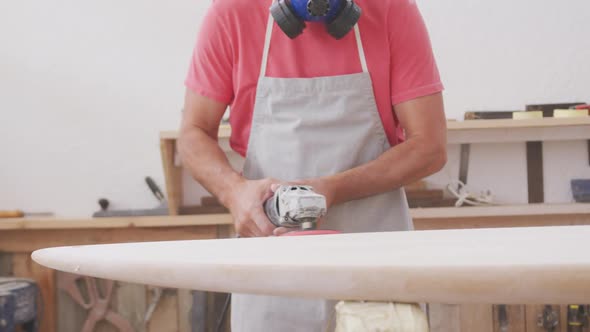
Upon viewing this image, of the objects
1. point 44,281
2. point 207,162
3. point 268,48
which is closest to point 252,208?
point 207,162

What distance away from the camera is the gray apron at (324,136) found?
1478 mm

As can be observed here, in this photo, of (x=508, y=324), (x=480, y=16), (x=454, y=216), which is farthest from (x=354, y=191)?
(x=480, y=16)

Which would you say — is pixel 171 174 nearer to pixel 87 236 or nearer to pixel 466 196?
pixel 87 236

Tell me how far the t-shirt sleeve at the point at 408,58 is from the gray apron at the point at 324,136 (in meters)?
0.07

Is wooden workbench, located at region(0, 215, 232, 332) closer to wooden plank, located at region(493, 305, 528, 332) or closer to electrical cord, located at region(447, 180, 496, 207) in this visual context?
electrical cord, located at region(447, 180, 496, 207)

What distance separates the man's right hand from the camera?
125 cm

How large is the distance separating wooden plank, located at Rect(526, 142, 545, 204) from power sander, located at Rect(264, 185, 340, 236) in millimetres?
2344

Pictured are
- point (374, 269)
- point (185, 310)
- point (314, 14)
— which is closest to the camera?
point (374, 269)

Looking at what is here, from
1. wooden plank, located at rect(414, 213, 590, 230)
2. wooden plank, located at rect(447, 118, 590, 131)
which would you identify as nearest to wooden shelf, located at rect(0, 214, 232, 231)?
wooden plank, located at rect(414, 213, 590, 230)

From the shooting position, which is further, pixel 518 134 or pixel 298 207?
pixel 518 134

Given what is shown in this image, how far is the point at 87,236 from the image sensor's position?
311cm

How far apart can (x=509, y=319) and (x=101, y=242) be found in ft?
6.84

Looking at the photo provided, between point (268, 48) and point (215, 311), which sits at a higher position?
point (268, 48)

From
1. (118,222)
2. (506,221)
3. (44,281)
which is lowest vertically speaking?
(44,281)
